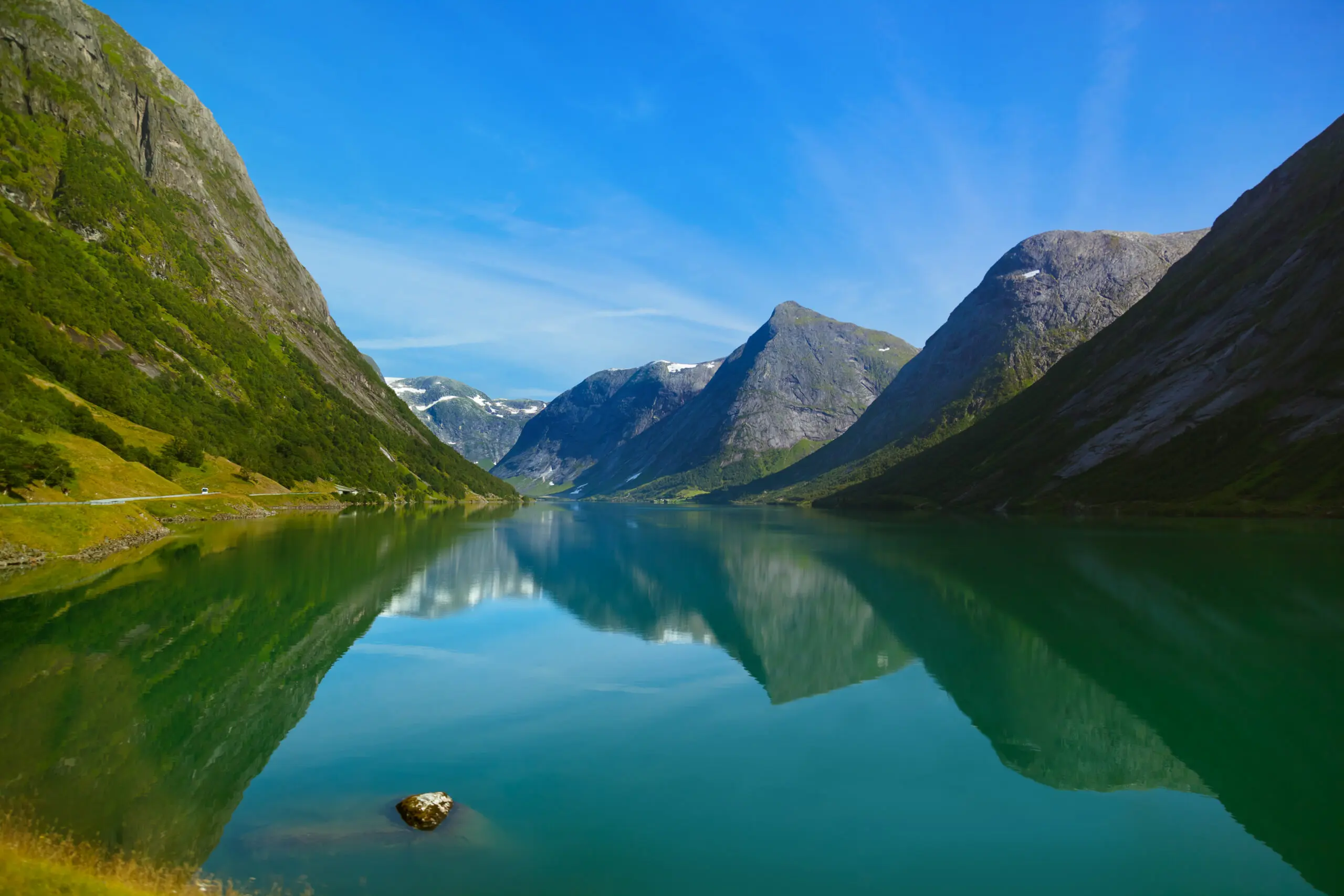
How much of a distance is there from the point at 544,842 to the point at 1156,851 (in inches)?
470

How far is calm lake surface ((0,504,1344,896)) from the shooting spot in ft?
44.1

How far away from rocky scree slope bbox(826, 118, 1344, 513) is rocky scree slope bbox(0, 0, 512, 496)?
161 meters

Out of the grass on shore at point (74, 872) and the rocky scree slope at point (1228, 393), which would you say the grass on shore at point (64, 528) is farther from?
the rocky scree slope at point (1228, 393)

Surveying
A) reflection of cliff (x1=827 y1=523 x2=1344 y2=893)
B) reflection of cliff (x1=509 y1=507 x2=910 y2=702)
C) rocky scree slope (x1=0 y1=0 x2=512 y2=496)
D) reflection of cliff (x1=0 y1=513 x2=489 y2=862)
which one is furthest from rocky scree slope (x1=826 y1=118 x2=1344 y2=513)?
rocky scree slope (x1=0 y1=0 x2=512 y2=496)

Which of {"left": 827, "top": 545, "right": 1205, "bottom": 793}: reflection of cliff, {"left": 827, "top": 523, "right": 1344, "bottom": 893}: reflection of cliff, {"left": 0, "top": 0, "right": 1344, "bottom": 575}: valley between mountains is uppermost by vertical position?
{"left": 0, "top": 0, "right": 1344, "bottom": 575}: valley between mountains

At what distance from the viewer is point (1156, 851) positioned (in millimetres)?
14305

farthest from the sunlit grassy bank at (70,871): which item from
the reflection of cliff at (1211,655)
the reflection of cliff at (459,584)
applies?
the reflection of cliff at (459,584)

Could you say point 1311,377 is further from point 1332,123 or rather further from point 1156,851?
point 1156,851

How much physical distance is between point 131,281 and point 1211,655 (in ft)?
548

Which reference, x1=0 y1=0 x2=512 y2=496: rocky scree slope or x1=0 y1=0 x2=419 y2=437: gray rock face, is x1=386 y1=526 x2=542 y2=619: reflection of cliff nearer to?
x1=0 y1=0 x2=512 y2=496: rocky scree slope

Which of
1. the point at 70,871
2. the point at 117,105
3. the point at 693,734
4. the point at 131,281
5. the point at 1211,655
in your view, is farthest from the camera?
the point at 117,105

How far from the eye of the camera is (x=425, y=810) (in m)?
14.4

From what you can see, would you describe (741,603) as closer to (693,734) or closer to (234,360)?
(693,734)

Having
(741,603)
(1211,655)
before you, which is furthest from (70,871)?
A: (741,603)
